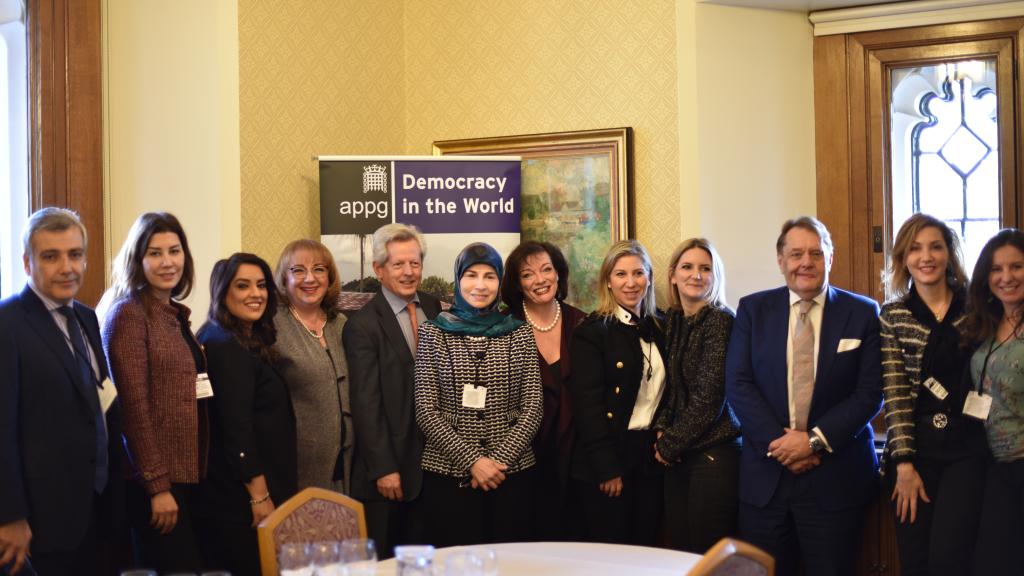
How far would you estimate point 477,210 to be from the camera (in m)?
5.82

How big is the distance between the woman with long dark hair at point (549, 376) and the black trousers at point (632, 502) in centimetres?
10

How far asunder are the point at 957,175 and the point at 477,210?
2523mm

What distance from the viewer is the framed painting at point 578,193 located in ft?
18.9

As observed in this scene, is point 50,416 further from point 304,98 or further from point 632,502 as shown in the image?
point 304,98

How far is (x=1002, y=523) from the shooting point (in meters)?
3.57

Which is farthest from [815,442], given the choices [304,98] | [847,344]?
[304,98]

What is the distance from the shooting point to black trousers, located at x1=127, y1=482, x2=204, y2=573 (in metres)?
3.71

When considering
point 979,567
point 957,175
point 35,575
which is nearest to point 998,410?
point 979,567

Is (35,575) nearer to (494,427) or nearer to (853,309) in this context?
(494,427)

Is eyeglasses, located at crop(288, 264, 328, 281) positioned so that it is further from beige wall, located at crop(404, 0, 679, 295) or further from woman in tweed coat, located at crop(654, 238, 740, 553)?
beige wall, located at crop(404, 0, 679, 295)

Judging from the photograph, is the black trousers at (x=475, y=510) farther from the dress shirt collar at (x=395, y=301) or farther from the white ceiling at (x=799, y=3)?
the white ceiling at (x=799, y=3)

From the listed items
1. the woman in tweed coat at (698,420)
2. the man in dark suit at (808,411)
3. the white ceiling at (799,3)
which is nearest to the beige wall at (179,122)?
the woman in tweed coat at (698,420)

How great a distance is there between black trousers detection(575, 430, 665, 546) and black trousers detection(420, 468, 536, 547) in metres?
0.26

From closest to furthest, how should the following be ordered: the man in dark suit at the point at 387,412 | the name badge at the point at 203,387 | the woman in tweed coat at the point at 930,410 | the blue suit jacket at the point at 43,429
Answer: the blue suit jacket at the point at 43,429, the woman in tweed coat at the point at 930,410, the name badge at the point at 203,387, the man in dark suit at the point at 387,412
